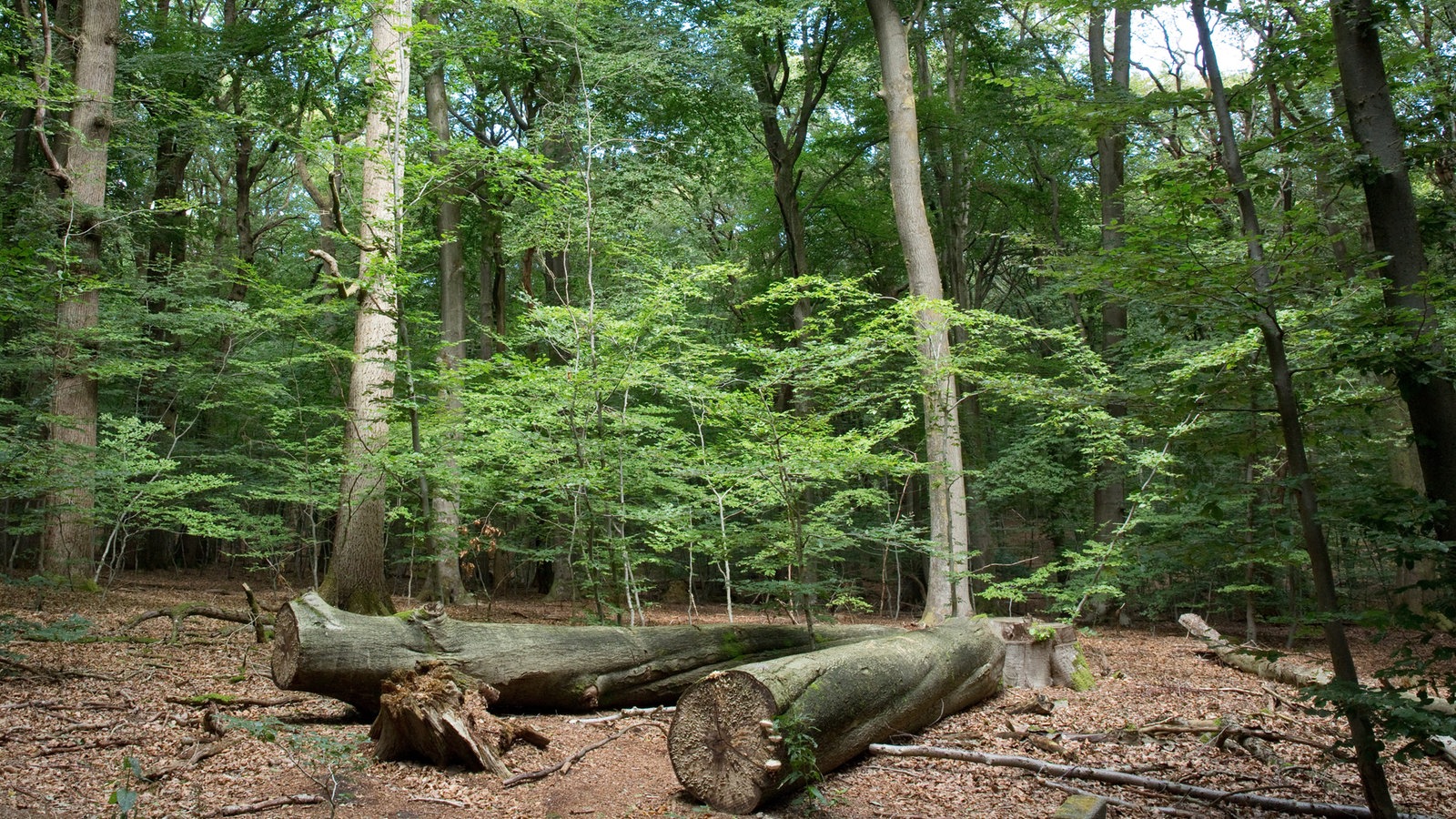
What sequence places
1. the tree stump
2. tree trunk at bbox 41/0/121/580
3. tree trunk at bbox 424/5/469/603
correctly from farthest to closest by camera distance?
tree trunk at bbox 424/5/469/603 < tree trunk at bbox 41/0/121/580 < the tree stump

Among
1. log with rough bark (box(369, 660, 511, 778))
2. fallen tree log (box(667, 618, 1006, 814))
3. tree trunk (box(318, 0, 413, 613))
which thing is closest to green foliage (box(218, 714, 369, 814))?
log with rough bark (box(369, 660, 511, 778))

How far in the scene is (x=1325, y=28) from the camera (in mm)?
4445

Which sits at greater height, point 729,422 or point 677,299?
point 677,299

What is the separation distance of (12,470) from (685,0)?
12893mm

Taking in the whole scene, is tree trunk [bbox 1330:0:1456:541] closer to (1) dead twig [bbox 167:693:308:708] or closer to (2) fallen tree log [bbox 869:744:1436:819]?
(2) fallen tree log [bbox 869:744:1436:819]

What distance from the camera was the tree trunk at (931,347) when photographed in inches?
359

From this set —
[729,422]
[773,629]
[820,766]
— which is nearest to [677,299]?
[729,422]

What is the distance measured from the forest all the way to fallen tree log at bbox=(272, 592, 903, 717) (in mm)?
861

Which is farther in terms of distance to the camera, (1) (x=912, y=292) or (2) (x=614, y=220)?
(2) (x=614, y=220)

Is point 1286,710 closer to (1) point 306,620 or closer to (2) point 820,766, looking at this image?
(2) point 820,766

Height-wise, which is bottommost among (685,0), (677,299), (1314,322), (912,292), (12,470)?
(12,470)

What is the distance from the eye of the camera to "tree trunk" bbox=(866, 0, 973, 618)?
29.9 feet

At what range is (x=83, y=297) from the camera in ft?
34.0

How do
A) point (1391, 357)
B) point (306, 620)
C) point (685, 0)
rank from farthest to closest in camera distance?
point (685, 0)
point (306, 620)
point (1391, 357)
